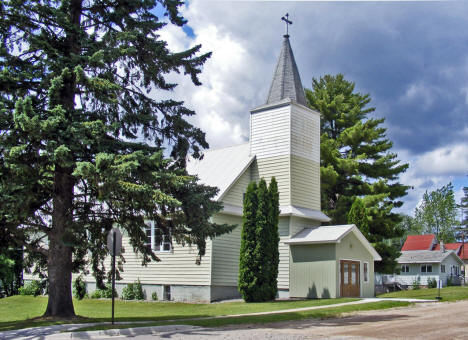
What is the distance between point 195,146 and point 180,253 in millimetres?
10895

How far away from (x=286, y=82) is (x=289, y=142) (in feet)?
13.0

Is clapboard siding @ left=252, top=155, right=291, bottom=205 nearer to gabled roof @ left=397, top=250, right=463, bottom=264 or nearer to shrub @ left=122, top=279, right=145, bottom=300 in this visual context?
shrub @ left=122, top=279, right=145, bottom=300

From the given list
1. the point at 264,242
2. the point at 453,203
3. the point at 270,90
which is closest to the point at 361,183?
the point at 270,90

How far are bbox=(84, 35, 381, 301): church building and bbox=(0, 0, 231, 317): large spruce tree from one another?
27.1ft

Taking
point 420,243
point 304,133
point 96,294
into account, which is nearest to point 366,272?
point 304,133

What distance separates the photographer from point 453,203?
80250mm

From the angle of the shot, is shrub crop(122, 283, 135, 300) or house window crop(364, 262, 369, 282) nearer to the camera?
house window crop(364, 262, 369, 282)

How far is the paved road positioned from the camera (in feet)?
36.4

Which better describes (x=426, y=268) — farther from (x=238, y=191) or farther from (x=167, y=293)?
(x=167, y=293)

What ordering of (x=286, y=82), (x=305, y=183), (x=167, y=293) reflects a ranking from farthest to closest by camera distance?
1. (x=286, y=82)
2. (x=305, y=183)
3. (x=167, y=293)

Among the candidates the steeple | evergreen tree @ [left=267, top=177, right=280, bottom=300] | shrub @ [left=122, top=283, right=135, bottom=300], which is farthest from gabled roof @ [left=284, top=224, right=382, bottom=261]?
shrub @ [left=122, top=283, right=135, bottom=300]

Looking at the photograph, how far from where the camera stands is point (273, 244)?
78.3 ft

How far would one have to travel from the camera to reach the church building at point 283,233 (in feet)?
81.0

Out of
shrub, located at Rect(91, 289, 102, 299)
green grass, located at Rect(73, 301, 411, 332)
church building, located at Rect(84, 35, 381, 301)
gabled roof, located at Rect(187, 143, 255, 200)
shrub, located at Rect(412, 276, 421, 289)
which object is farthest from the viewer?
shrub, located at Rect(412, 276, 421, 289)
